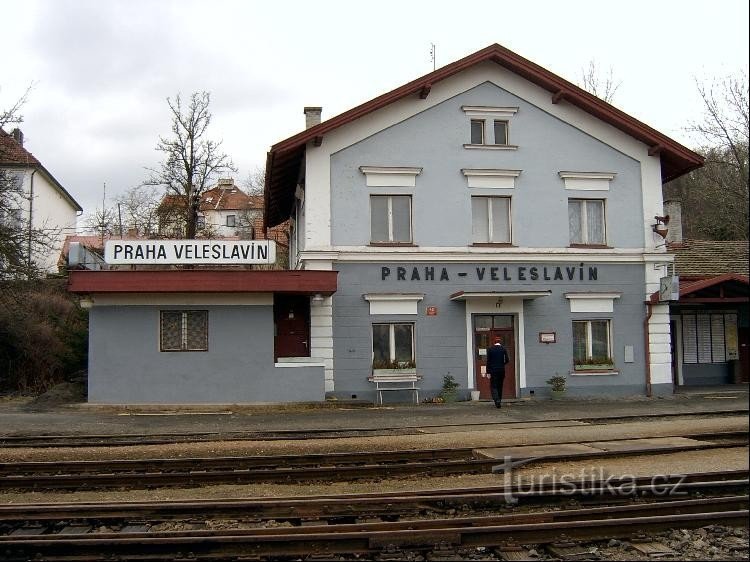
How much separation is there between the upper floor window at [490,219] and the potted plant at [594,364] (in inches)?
154

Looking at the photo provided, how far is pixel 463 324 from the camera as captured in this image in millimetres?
20312

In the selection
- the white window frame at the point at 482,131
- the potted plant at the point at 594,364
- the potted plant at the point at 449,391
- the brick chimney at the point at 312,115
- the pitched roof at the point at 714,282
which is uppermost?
the brick chimney at the point at 312,115

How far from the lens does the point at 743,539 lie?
7266 mm

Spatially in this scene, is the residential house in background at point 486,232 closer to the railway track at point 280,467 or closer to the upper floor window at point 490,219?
the upper floor window at point 490,219

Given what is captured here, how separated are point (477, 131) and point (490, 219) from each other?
258 centimetres

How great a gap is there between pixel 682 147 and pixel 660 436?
11231 millimetres

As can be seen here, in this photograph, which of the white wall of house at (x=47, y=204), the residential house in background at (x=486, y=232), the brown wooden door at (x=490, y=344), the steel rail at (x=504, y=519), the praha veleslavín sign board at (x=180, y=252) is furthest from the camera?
the white wall of house at (x=47, y=204)

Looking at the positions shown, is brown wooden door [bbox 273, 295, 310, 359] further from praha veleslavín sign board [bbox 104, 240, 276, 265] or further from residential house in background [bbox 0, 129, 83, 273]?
residential house in background [bbox 0, 129, 83, 273]

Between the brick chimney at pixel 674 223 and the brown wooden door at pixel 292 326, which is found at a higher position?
the brick chimney at pixel 674 223

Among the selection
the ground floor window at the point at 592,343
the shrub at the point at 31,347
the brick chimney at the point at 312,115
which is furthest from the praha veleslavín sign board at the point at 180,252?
the ground floor window at the point at 592,343

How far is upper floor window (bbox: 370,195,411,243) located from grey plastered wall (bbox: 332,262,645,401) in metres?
0.82

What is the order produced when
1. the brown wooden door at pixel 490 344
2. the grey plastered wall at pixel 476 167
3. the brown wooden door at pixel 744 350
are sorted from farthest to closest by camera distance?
the brown wooden door at pixel 744 350 < the brown wooden door at pixel 490 344 < the grey plastered wall at pixel 476 167

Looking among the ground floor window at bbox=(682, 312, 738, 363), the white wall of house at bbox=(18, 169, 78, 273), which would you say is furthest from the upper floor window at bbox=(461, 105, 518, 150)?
the white wall of house at bbox=(18, 169, 78, 273)

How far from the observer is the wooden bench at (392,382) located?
19688 millimetres
